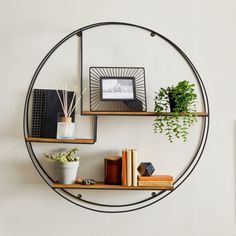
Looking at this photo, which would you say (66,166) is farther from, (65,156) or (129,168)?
(129,168)

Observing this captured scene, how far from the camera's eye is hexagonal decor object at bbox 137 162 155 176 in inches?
58.7

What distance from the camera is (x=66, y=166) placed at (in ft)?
4.85

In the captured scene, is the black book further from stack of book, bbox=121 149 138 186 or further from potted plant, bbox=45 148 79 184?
stack of book, bbox=121 149 138 186

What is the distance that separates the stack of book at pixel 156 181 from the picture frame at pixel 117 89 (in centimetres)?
30

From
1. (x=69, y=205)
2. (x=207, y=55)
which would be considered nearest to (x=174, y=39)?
(x=207, y=55)

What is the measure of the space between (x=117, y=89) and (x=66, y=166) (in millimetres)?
397

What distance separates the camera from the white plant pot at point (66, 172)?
4.85 ft

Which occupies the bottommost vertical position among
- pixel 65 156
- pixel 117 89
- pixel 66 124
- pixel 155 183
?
pixel 155 183

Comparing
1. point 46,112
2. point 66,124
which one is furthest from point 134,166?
point 46,112

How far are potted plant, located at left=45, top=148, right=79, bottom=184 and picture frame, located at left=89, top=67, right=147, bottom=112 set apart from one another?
241 millimetres

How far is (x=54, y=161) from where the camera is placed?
151cm
